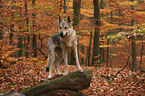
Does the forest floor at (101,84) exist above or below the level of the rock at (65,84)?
below

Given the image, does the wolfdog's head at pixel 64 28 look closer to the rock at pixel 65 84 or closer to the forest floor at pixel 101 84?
the rock at pixel 65 84

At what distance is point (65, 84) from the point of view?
16.4 ft

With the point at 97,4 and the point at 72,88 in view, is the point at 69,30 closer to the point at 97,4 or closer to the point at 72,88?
the point at 72,88

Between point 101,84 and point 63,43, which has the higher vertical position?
point 63,43

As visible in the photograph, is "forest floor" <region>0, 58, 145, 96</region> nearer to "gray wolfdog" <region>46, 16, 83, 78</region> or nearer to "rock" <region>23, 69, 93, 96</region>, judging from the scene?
"rock" <region>23, 69, 93, 96</region>

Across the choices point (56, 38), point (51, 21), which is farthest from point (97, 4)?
point (56, 38)

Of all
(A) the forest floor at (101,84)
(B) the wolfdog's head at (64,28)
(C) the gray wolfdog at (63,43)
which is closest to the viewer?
(B) the wolfdog's head at (64,28)

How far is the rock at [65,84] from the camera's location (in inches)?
188

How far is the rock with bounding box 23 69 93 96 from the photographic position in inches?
188

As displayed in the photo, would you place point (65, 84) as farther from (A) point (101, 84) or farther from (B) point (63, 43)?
(A) point (101, 84)

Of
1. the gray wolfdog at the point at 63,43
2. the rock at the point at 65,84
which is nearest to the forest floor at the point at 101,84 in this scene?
the rock at the point at 65,84

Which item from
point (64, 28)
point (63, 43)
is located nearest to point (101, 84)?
point (63, 43)

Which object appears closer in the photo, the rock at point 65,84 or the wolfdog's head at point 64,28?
the wolfdog's head at point 64,28

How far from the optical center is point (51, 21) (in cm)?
1134
